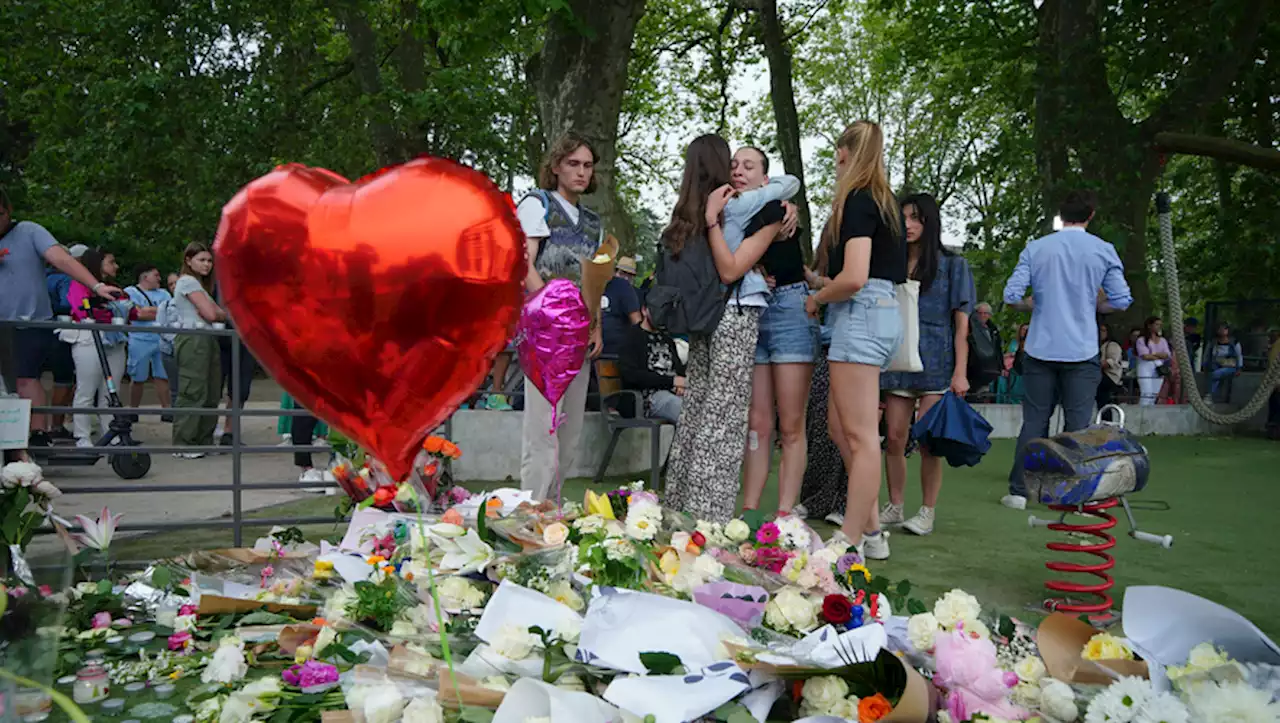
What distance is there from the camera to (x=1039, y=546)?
182 inches

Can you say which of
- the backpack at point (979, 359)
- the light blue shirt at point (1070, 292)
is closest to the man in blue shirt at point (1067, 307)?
the light blue shirt at point (1070, 292)

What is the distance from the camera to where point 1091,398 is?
4.60 metres

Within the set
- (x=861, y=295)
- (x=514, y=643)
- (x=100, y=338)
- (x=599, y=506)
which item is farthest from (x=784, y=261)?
(x=100, y=338)

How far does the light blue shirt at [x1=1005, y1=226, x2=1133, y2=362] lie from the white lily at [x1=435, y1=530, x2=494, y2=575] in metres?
3.21

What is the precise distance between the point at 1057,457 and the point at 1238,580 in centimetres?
139

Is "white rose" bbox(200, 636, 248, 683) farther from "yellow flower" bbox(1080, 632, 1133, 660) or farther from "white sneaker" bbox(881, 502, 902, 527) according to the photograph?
"white sneaker" bbox(881, 502, 902, 527)

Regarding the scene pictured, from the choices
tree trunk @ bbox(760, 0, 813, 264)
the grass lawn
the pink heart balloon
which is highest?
tree trunk @ bbox(760, 0, 813, 264)

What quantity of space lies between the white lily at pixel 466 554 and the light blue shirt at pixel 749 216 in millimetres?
1817

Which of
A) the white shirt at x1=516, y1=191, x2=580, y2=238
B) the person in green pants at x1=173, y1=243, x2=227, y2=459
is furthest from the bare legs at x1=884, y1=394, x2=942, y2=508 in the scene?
the person in green pants at x1=173, y1=243, x2=227, y2=459

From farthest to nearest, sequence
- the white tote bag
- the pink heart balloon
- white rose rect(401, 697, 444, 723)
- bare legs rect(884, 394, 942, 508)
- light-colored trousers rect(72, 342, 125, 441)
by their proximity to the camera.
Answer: light-colored trousers rect(72, 342, 125, 441)
bare legs rect(884, 394, 942, 508)
the white tote bag
the pink heart balloon
white rose rect(401, 697, 444, 723)

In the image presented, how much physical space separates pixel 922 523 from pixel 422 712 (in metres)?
3.59

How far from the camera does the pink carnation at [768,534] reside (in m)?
2.96

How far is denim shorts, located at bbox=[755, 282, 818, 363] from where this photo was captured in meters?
4.11

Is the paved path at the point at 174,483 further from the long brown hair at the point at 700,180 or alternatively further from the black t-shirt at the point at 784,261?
the black t-shirt at the point at 784,261
